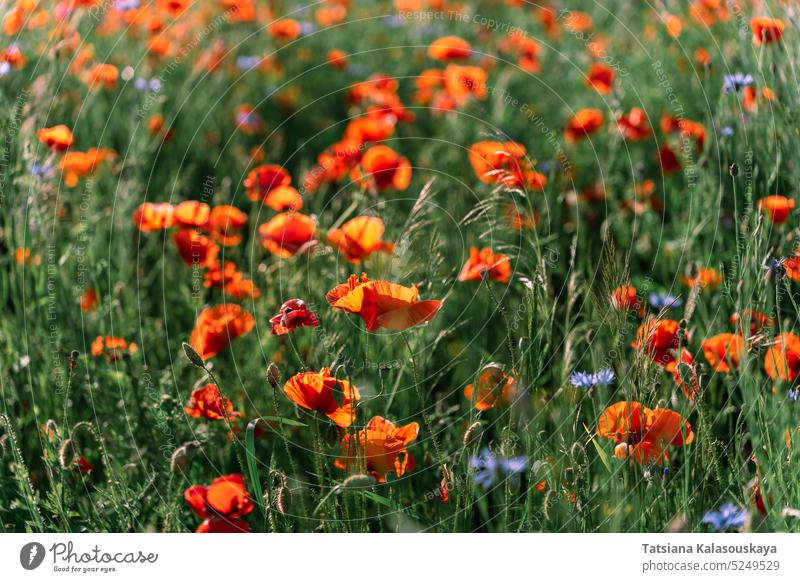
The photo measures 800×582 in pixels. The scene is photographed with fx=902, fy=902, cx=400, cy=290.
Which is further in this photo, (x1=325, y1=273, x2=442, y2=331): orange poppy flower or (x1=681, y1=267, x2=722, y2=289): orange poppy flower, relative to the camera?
(x1=681, y1=267, x2=722, y2=289): orange poppy flower

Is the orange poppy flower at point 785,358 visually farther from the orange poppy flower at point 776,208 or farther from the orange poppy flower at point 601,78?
the orange poppy flower at point 601,78

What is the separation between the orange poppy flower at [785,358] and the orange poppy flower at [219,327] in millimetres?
841

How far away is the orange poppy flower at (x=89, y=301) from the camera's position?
1.73 meters

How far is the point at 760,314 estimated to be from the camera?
142 cm

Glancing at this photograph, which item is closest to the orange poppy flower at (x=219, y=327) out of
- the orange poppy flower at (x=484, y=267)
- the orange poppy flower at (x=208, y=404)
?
the orange poppy flower at (x=208, y=404)

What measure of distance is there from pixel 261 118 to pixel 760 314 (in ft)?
5.35

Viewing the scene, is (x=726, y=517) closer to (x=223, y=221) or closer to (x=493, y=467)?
(x=493, y=467)

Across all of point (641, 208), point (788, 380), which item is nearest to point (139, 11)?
point (641, 208)

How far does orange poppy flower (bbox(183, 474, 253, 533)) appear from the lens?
51.0 inches

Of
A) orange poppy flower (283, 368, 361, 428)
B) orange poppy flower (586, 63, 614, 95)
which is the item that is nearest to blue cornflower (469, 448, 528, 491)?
orange poppy flower (283, 368, 361, 428)

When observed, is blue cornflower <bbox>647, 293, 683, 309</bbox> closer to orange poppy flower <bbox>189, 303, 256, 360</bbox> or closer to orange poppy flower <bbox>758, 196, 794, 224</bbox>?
orange poppy flower <bbox>758, 196, 794, 224</bbox>

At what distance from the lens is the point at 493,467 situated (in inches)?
52.6

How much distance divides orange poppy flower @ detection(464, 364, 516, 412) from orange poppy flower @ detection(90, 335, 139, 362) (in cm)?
59
